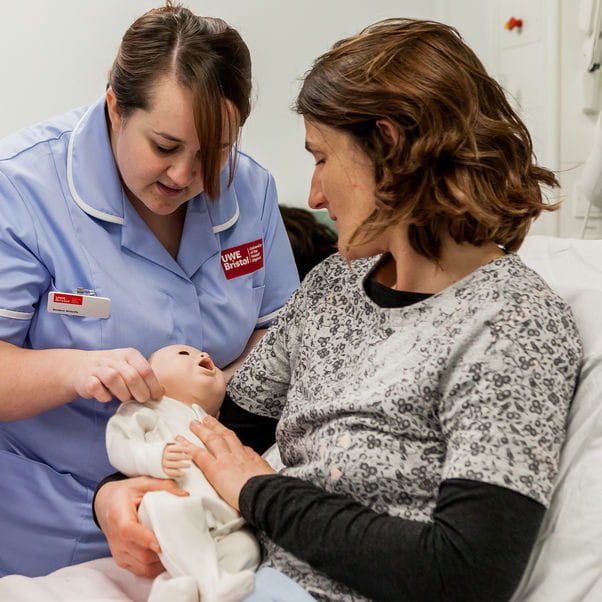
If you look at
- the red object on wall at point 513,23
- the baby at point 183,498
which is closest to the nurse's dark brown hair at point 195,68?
the baby at point 183,498

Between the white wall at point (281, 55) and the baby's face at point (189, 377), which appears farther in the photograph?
the white wall at point (281, 55)

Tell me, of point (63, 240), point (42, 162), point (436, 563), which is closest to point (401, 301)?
point (436, 563)

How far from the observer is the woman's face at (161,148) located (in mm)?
1505

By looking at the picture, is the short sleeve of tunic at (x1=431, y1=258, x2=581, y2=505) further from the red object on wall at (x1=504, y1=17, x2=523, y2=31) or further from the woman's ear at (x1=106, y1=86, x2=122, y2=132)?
the red object on wall at (x1=504, y1=17, x2=523, y2=31)

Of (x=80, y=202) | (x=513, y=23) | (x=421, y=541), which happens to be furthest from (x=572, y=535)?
(x=513, y=23)

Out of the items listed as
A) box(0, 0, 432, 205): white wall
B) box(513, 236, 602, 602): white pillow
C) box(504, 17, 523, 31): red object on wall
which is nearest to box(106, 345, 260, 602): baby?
box(513, 236, 602, 602): white pillow

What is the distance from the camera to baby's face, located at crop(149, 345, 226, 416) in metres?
1.52

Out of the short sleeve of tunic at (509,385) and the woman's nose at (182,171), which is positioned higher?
the woman's nose at (182,171)

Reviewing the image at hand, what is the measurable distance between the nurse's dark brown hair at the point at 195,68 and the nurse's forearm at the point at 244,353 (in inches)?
17.3

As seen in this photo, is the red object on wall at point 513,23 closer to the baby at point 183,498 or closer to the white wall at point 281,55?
the white wall at point 281,55

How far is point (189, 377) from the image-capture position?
1526mm

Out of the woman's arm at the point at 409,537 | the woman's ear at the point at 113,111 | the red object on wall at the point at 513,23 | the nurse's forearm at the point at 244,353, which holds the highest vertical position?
the red object on wall at the point at 513,23

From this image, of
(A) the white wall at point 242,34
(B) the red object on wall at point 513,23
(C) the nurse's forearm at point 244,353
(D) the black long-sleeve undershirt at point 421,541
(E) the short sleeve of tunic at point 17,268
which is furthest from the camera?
(B) the red object on wall at point 513,23

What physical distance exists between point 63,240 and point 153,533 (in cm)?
67
